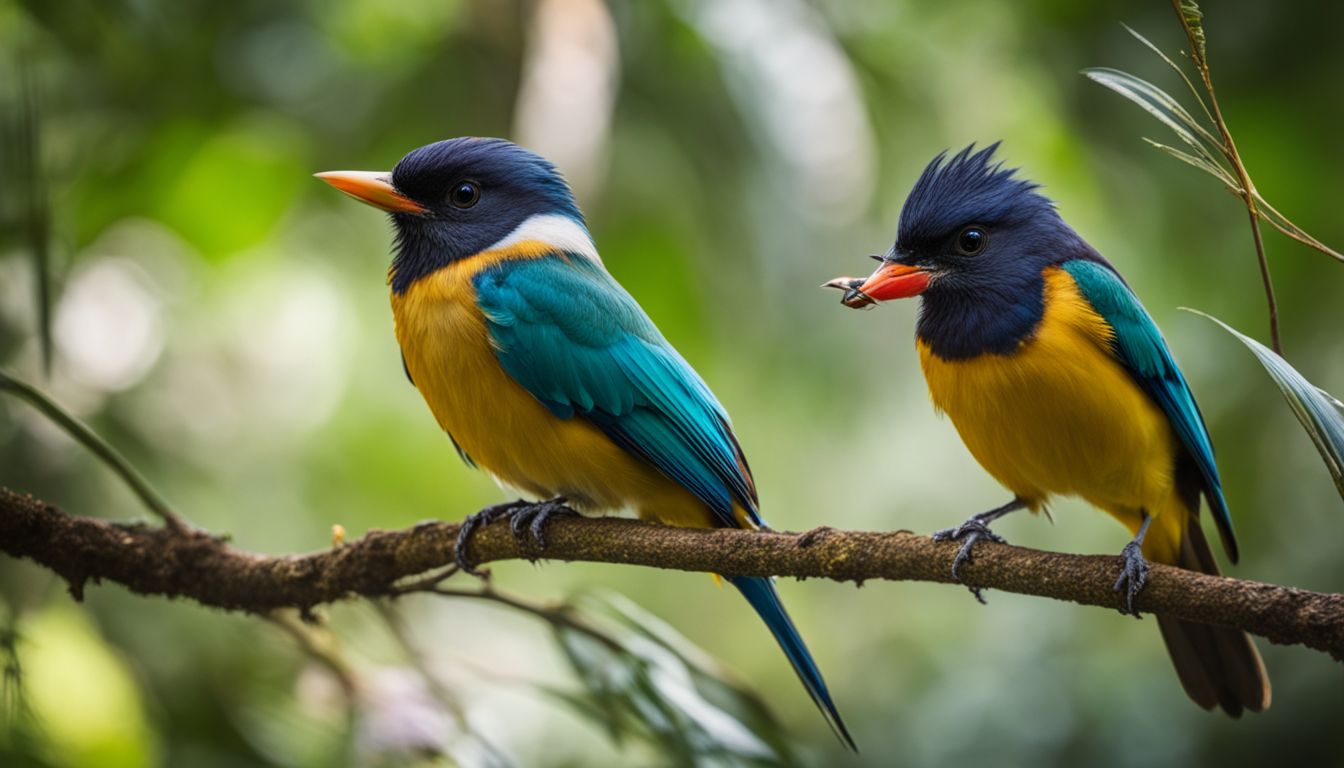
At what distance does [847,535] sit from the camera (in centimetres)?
Result: 234

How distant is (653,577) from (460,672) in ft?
8.28

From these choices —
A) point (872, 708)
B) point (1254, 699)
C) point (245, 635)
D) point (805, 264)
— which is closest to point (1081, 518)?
point (872, 708)

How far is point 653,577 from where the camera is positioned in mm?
6156

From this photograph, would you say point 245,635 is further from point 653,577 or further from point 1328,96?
point 1328,96

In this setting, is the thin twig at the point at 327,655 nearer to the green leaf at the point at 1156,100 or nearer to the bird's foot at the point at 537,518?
the bird's foot at the point at 537,518

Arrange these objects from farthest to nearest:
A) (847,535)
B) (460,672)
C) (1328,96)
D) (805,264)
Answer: (805,264) < (1328,96) < (460,672) < (847,535)

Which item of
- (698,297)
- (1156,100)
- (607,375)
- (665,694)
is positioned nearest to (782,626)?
(665,694)

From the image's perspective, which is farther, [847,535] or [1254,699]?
[1254,699]

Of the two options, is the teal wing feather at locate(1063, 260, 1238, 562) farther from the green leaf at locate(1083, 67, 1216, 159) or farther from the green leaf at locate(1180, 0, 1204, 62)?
the green leaf at locate(1180, 0, 1204, 62)

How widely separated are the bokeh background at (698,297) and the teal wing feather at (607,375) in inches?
42.8

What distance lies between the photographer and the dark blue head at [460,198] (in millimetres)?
3172

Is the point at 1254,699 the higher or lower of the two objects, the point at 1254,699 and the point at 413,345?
the lower

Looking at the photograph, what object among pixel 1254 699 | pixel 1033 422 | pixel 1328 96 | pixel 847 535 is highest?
pixel 1328 96

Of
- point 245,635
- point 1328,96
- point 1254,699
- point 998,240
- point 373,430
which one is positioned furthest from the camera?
point 373,430
